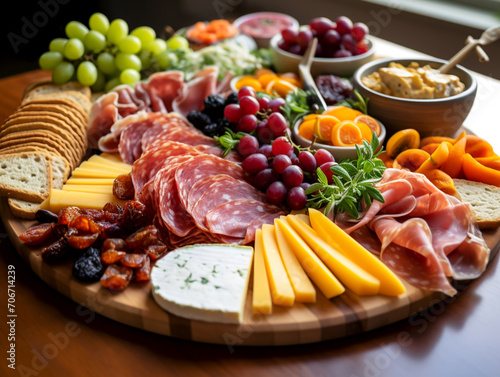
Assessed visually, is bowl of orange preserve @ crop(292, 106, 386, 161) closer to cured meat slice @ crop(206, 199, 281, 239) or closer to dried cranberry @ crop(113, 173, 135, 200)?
cured meat slice @ crop(206, 199, 281, 239)

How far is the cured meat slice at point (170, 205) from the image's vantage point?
4.64 ft

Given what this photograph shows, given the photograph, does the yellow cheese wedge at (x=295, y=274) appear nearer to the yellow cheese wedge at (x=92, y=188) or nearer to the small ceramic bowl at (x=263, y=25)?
the yellow cheese wedge at (x=92, y=188)

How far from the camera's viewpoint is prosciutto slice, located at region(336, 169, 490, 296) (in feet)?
4.12

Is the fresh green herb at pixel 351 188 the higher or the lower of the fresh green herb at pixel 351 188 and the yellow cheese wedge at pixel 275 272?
the higher

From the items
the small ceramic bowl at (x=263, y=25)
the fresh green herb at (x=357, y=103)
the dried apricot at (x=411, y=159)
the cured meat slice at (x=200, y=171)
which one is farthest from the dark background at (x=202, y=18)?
the cured meat slice at (x=200, y=171)

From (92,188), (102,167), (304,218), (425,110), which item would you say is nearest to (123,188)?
(92,188)

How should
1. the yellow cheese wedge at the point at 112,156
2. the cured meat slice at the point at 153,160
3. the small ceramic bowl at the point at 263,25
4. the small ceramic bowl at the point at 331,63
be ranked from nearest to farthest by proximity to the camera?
the cured meat slice at the point at 153,160 < the yellow cheese wedge at the point at 112,156 < the small ceramic bowl at the point at 331,63 < the small ceramic bowl at the point at 263,25

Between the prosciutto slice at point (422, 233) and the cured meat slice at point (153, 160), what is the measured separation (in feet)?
1.98

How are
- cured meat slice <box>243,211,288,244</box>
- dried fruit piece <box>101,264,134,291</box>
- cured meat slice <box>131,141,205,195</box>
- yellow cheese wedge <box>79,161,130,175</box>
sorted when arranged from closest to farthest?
dried fruit piece <box>101,264,134,291</box>
cured meat slice <box>243,211,288,244</box>
cured meat slice <box>131,141,205,195</box>
yellow cheese wedge <box>79,161,130,175</box>

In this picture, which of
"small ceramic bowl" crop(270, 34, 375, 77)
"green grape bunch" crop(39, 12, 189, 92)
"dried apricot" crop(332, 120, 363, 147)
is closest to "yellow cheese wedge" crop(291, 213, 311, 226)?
"dried apricot" crop(332, 120, 363, 147)

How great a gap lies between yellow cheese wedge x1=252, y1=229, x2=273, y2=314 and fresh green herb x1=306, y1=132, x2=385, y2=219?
9.5 inches

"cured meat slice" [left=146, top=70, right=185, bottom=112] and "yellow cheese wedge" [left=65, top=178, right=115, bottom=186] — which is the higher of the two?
"cured meat slice" [left=146, top=70, right=185, bottom=112]

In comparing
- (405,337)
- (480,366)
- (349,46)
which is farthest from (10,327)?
(349,46)

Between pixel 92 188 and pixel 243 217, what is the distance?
53 centimetres
